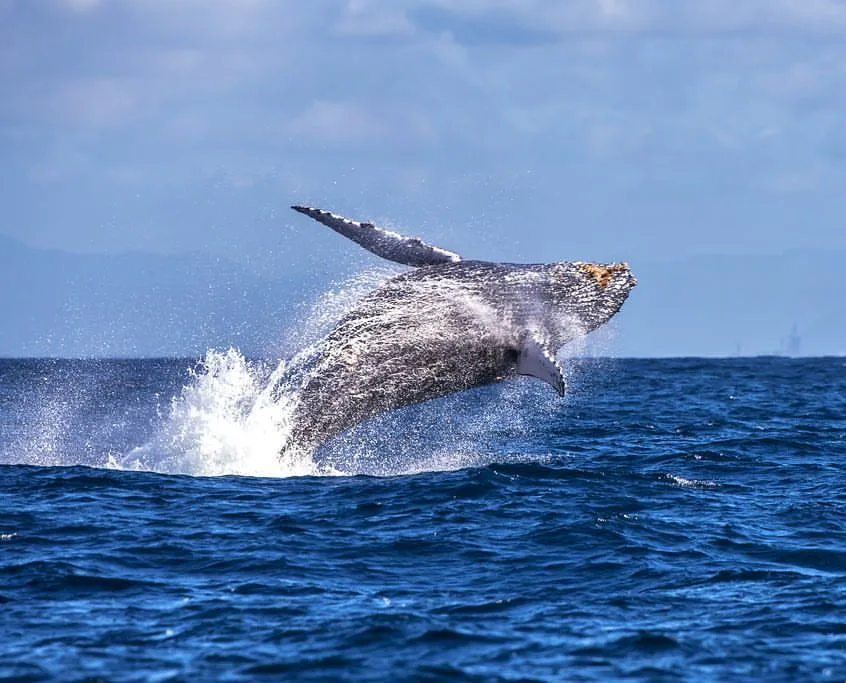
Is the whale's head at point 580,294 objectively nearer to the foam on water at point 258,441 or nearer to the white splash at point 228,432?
the foam on water at point 258,441

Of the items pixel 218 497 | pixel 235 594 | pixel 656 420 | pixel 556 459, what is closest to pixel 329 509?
pixel 218 497

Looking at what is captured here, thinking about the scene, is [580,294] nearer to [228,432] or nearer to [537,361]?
[537,361]

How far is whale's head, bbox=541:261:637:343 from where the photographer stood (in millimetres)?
19469

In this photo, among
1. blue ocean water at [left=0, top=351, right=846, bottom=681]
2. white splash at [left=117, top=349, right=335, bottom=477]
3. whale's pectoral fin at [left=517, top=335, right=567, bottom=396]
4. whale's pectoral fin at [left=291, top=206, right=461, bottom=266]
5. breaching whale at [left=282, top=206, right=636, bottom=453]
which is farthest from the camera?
whale's pectoral fin at [left=291, top=206, right=461, bottom=266]

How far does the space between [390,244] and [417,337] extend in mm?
1569

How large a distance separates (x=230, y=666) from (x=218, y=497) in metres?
7.51

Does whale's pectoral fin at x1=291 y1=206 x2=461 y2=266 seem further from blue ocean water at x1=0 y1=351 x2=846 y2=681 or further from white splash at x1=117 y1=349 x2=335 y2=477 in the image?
blue ocean water at x1=0 y1=351 x2=846 y2=681

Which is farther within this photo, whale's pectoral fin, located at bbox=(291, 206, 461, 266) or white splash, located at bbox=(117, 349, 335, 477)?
whale's pectoral fin, located at bbox=(291, 206, 461, 266)

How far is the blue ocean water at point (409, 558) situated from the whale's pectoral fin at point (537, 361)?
70.5 inches

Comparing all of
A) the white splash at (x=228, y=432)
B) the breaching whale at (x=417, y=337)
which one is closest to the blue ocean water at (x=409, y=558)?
the white splash at (x=228, y=432)

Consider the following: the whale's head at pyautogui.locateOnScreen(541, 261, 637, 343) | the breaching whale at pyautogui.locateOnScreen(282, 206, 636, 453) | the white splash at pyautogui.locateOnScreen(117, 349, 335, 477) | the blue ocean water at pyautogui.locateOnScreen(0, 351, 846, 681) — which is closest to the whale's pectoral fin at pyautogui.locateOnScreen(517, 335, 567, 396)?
the breaching whale at pyautogui.locateOnScreen(282, 206, 636, 453)

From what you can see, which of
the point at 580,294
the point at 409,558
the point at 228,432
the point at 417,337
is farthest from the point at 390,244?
the point at 409,558

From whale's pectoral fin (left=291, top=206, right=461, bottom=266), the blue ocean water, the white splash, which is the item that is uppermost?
whale's pectoral fin (left=291, top=206, right=461, bottom=266)

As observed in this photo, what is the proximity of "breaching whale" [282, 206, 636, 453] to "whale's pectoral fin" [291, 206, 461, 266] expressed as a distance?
0.02m
